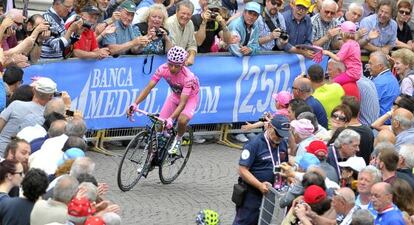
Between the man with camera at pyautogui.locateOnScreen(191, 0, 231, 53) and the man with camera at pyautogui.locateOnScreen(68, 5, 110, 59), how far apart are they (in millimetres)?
1834

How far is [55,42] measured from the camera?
19.3 metres

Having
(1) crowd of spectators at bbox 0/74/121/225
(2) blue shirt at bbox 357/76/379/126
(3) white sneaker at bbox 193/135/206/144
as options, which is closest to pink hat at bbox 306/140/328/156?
(1) crowd of spectators at bbox 0/74/121/225

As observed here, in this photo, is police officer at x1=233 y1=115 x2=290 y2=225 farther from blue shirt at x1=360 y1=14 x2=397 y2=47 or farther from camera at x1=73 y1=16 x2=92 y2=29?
blue shirt at x1=360 y1=14 x2=397 y2=47

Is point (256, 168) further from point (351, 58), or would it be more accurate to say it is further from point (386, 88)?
point (351, 58)

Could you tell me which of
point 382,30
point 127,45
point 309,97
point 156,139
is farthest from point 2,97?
point 382,30

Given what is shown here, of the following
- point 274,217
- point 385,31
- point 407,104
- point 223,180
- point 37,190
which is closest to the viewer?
point 37,190

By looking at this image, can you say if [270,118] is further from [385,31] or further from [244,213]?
[385,31]

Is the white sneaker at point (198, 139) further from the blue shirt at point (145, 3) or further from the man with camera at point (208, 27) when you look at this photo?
the blue shirt at point (145, 3)

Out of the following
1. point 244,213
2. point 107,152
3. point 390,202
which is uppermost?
point 390,202

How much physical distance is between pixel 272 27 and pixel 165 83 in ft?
7.25

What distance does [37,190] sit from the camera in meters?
12.9

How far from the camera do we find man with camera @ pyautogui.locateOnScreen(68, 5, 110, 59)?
19297 millimetres

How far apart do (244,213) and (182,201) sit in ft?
10.0

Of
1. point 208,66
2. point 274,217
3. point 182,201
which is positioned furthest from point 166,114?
Answer: point 274,217
